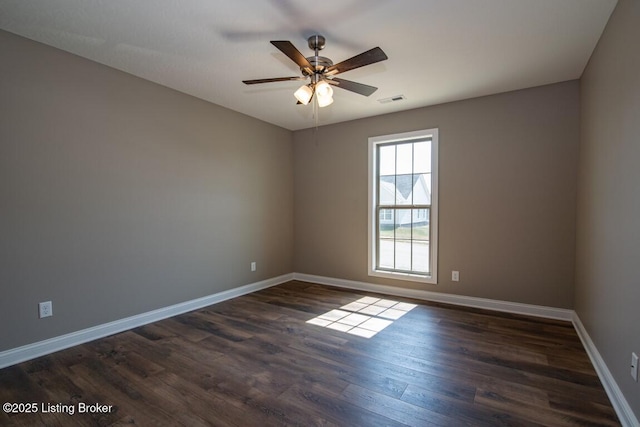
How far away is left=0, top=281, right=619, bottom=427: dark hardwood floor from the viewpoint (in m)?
1.78

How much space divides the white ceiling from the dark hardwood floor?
8.46 feet

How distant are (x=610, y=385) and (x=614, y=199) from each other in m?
1.21

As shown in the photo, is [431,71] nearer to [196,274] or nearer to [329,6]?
[329,6]

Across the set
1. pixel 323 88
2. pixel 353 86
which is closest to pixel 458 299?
pixel 353 86

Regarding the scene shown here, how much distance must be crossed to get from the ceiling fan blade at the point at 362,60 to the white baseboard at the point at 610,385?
2.50m

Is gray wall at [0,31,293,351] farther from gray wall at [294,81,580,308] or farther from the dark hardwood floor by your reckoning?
gray wall at [294,81,580,308]

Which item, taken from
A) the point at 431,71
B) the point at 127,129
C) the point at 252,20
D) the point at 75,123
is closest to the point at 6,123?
the point at 75,123

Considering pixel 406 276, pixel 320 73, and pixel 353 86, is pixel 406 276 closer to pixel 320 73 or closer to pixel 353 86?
pixel 353 86

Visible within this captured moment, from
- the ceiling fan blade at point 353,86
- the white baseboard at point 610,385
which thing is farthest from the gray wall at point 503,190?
the ceiling fan blade at point 353,86

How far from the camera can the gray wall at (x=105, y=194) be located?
240cm

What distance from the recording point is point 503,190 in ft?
11.6

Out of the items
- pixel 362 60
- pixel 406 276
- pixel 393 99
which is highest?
pixel 393 99

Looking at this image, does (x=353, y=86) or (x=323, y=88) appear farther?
(x=353, y=86)

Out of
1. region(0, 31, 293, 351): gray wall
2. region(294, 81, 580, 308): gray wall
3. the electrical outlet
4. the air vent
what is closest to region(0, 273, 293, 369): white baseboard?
region(0, 31, 293, 351): gray wall
